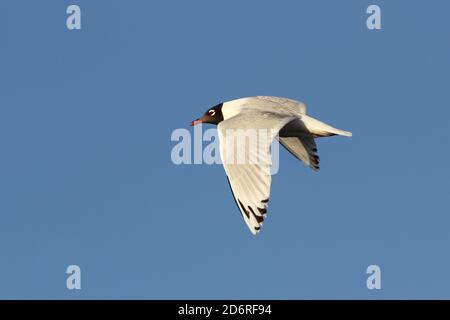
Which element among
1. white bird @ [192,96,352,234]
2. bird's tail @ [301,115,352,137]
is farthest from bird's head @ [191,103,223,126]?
bird's tail @ [301,115,352,137]

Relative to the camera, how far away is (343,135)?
15.0 meters

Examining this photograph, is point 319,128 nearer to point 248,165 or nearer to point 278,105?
point 278,105

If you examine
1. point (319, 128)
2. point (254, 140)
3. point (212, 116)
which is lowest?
point (254, 140)

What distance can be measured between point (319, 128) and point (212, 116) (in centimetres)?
261

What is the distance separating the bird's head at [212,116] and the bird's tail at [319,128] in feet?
6.48

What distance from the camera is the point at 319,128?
15125 millimetres

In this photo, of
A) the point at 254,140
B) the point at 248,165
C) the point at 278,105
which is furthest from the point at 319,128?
the point at 248,165

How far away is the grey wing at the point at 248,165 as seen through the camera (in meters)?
11.0

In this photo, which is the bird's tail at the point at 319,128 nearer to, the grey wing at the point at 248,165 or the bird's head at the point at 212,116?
the bird's head at the point at 212,116

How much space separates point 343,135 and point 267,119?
2.58m

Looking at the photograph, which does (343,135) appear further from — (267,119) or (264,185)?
(264,185)

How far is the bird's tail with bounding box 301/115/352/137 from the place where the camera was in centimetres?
1503

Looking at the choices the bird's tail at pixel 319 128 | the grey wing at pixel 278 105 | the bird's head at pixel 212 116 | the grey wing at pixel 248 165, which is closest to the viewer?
the grey wing at pixel 248 165

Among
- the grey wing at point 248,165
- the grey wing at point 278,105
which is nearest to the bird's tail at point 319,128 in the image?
the grey wing at point 278,105
